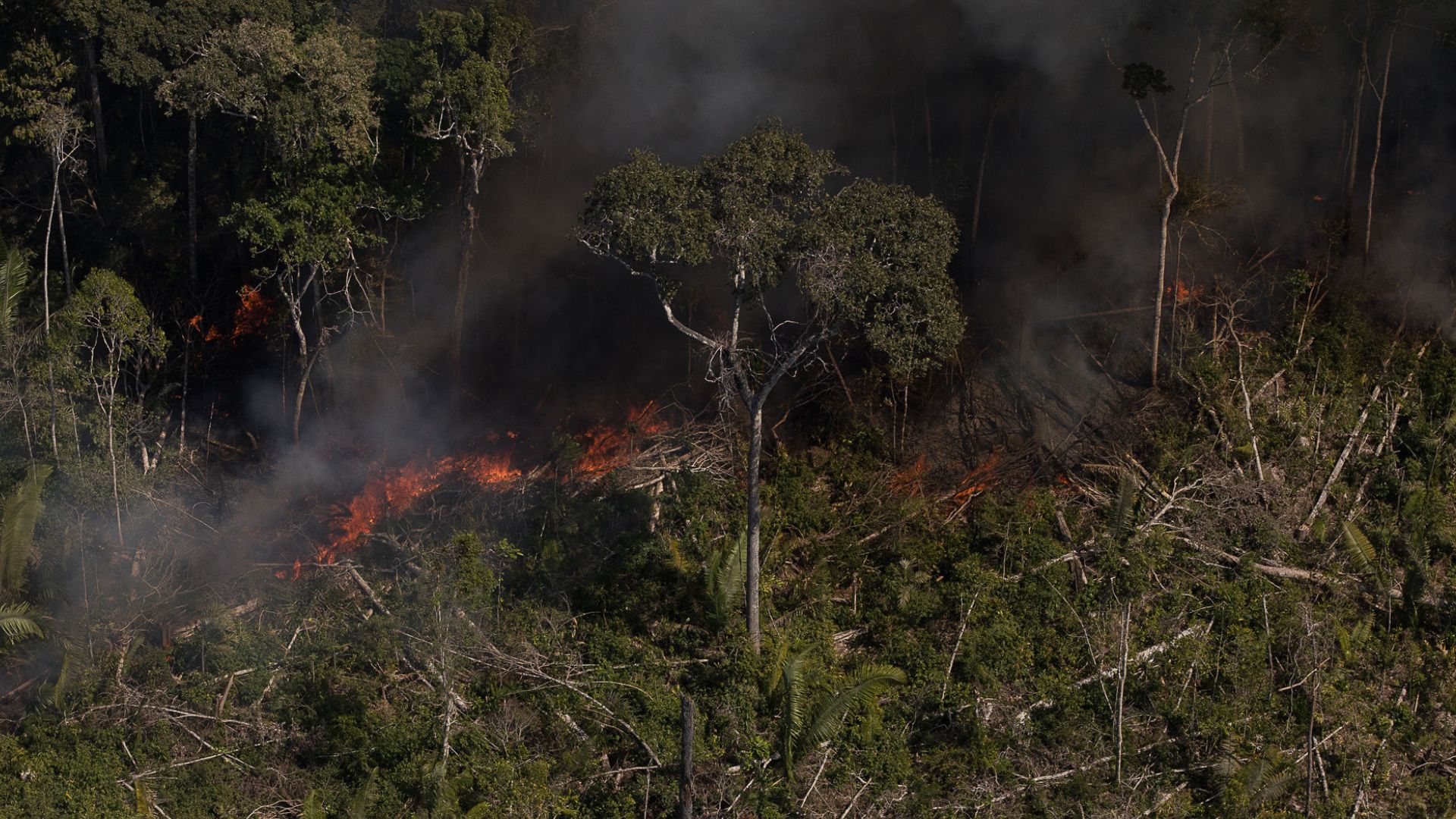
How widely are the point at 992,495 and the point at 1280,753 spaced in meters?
4.32

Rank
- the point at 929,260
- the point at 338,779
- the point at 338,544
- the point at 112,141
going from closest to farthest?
the point at 929,260
the point at 338,779
the point at 338,544
the point at 112,141

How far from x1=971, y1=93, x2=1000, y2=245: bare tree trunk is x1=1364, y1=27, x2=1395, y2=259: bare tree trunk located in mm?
5222

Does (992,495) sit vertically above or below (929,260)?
below

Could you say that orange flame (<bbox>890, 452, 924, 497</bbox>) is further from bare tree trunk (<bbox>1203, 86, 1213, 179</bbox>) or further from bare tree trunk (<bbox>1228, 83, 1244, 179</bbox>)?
bare tree trunk (<bbox>1228, 83, 1244, 179</bbox>)

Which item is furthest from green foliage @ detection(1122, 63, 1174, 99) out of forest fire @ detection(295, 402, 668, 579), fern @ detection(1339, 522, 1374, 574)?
forest fire @ detection(295, 402, 668, 579)

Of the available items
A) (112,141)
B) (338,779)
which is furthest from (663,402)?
(112,141)

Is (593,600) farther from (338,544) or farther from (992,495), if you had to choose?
(992,495)

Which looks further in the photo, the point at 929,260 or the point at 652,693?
the point at 652,693

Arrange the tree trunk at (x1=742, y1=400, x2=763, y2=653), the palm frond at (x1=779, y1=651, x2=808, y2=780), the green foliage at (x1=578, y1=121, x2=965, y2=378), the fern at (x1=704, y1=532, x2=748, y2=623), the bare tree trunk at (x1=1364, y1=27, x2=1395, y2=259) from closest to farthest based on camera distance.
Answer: the green foliage at (x1=578, y1=121, x2=965, y2=378)
the palm frond at (x1=779, y1=651, x2=808, y2=780)
the tree trunk at (x1=742, y1=400, x2=763, y2=653)
the fern at (x1=704, y1=532, x2=748, y2=623)
the bare tree trunk at (x1=1364, y1=27, x2=1395, y2=259)

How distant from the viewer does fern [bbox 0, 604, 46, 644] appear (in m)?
15.3

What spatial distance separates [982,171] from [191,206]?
11.6m

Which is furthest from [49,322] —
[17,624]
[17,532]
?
[17,624]

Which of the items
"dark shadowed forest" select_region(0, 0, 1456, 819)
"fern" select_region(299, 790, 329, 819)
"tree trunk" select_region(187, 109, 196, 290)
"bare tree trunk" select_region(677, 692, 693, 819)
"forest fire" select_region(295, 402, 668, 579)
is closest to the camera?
"bare tree trunk" select_region(677, 692, 693, 819)

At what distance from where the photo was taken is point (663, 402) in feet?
57.6
